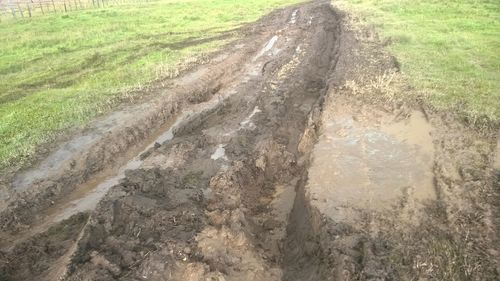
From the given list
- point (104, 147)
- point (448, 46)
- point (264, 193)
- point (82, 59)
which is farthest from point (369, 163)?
point (82, 59)

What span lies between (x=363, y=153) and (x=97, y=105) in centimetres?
762

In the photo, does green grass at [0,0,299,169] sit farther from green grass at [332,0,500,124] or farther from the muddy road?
green grass at [332,0,500,124]

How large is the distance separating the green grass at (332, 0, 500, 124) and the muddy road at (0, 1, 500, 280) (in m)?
1.26

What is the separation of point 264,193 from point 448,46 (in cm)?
1222

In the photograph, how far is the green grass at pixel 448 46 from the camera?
37.7 ft

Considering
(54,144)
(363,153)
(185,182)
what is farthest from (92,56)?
(363,153)

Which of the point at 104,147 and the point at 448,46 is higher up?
the point at 448,46

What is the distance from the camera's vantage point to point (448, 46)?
1678 cm

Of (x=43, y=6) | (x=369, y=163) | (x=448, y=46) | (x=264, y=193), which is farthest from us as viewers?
(x=43, y=6)

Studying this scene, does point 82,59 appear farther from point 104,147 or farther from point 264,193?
point 264,193

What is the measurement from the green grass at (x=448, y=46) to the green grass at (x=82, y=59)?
7.98m

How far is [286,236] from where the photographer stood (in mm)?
7227

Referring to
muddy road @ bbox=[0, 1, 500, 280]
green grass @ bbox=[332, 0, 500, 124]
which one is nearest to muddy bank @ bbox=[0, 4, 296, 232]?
muddy road @ bbox=[0, 1, 500, 280]

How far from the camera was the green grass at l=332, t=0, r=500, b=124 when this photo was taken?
11.5 meters
